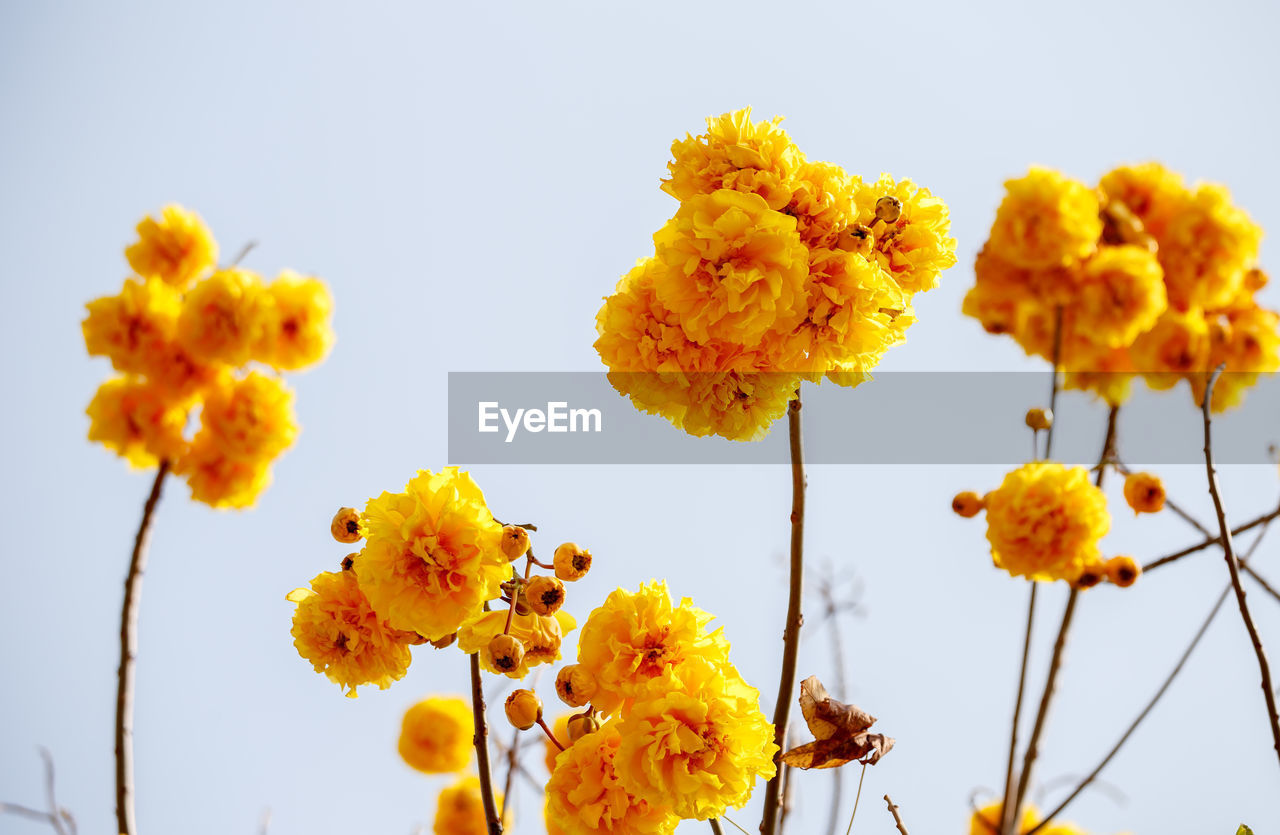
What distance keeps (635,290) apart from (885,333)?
24 cm

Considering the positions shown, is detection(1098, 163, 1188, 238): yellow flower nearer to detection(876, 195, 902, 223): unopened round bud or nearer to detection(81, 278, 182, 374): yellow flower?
detection(876, 195, 902, 223): unopened round bud

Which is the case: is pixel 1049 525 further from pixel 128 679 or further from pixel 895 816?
pixel 128 679

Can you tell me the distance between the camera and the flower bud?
2.71 ft

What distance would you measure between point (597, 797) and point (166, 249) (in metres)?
1.90

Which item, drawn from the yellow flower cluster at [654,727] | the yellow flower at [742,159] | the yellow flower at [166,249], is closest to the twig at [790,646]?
the yellow flower cluster at [654,727]

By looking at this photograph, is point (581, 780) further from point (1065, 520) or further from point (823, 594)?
point (823, 594)

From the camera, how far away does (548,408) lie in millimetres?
1185

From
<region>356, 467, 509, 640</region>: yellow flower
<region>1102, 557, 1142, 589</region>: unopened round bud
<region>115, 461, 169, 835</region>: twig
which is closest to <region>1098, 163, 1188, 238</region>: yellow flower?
<region>1102, 557, 1142, 589</region>: unopened round bud

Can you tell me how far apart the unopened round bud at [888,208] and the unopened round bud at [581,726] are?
1.69ft

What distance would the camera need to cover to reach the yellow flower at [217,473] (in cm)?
192

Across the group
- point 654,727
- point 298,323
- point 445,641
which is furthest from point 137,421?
point 654,727

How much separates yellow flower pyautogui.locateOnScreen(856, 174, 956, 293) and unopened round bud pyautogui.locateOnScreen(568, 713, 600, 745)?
1.62 feet

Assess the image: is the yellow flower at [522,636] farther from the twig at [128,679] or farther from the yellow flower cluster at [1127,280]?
the twig at [128,679]

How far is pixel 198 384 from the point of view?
1963 mm
